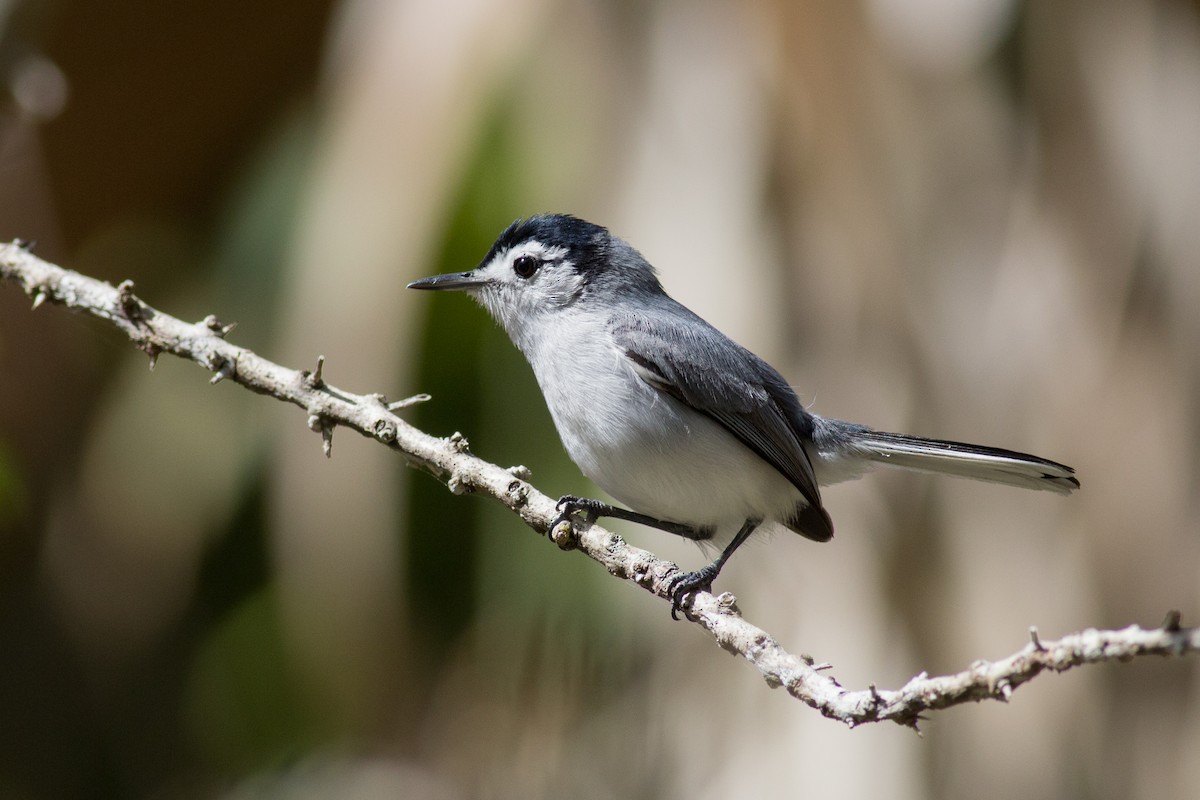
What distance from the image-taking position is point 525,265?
2.30m

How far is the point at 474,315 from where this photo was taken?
3.15m

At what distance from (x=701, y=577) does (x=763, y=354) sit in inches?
35.4

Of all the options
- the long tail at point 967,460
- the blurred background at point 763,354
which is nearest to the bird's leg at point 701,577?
the long tail at point 967,460

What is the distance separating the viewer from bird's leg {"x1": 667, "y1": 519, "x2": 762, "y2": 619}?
152cm

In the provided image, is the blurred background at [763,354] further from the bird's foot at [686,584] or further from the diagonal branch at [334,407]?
the diagonal branch at [334,407]

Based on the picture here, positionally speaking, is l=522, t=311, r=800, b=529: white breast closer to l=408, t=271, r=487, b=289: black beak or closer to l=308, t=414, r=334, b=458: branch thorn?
l=408, t=271, r=487, b=289: black beak

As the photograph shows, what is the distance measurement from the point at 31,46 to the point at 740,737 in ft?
7.46

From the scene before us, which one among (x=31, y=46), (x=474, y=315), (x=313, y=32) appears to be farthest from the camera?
(x=313, y=32)

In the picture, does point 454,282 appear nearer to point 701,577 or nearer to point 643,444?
point 643,444

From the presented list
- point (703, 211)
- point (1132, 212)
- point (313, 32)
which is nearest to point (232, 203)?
point (313, 32)

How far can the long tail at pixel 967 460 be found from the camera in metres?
1.84

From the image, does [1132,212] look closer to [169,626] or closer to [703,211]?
[703,211]

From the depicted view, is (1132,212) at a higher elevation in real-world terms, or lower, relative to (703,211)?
higher

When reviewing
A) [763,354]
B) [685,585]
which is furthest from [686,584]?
[763,354]
